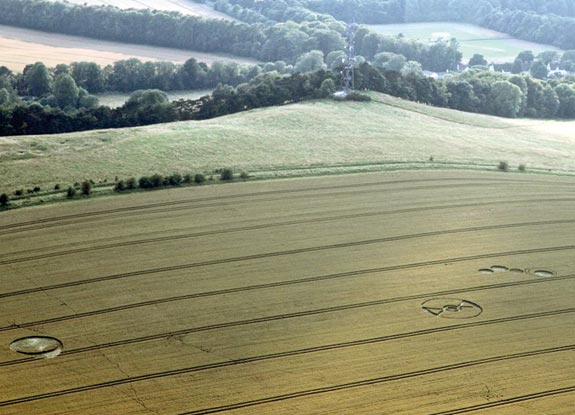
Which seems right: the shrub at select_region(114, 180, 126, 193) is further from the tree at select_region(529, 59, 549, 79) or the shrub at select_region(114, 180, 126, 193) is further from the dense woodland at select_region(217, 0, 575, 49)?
the dense woodland at select_region(217, 0, 575, 49)

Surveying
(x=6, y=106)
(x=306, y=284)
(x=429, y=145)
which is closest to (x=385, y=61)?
(x=429, y=145)

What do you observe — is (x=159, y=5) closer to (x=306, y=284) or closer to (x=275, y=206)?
(x=275, y=206)

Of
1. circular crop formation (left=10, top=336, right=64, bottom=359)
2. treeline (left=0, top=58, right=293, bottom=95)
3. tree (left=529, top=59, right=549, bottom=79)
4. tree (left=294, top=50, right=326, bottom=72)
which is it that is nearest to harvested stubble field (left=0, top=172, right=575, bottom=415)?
circular crop formation (left=10, top=336, right=64, bottom=359)

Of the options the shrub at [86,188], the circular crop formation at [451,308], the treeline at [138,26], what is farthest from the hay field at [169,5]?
the circular crop formation at [451,308]

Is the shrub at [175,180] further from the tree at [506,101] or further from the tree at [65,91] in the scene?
the tree at [506,101]

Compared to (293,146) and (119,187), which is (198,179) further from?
(293,146)

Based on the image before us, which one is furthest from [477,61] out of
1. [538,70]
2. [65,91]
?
[65,91]
